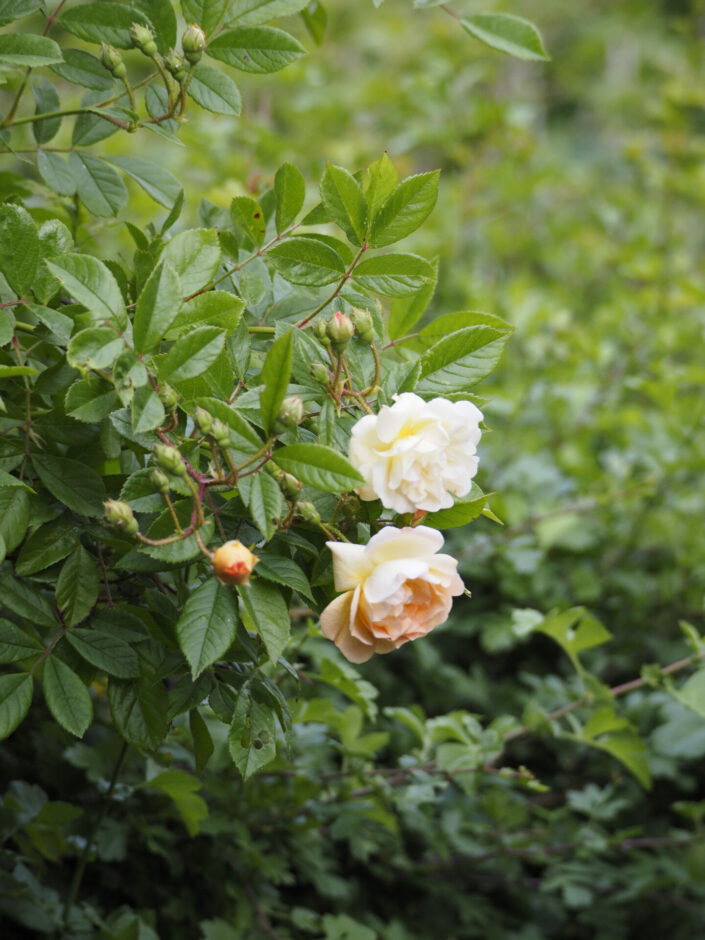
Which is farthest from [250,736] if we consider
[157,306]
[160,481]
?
[157,306]

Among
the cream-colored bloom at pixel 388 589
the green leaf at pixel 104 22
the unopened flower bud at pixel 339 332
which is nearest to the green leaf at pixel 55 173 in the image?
the green leaf at pixel 104 22

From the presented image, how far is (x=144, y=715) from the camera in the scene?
0.63m

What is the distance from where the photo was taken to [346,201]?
0.62 meters

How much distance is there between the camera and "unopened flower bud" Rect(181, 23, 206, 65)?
2.09 feet

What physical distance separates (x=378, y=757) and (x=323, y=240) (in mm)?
930

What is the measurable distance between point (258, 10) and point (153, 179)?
0.17 meters

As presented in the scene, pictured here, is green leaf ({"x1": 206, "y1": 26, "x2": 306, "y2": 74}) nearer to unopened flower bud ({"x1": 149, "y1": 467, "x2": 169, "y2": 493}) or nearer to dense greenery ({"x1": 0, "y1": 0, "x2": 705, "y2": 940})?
dense greenery ({"x1": 0, "y1": 0, "x2": 705, "y2": 940})

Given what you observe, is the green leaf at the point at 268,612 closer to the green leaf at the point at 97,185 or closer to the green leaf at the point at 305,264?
the green leaf at the point at 305,264

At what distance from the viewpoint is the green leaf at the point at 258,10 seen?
2.25ft

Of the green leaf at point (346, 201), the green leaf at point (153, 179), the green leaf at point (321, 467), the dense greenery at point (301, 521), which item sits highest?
the green leaf at point (346, 201)

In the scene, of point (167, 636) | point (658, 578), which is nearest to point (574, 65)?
point (658, 578)

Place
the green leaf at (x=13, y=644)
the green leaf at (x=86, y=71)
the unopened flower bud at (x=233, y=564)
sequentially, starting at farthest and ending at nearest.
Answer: the green leaf at (x=86, y=71) → the green leaf at (x=13, y=644) → the unopened flower bud at (x=233, y=564)

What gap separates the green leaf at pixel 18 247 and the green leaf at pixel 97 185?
19cm

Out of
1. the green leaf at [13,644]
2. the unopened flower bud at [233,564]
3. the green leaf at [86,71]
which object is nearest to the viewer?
the unopened flower bud at [233,564]
